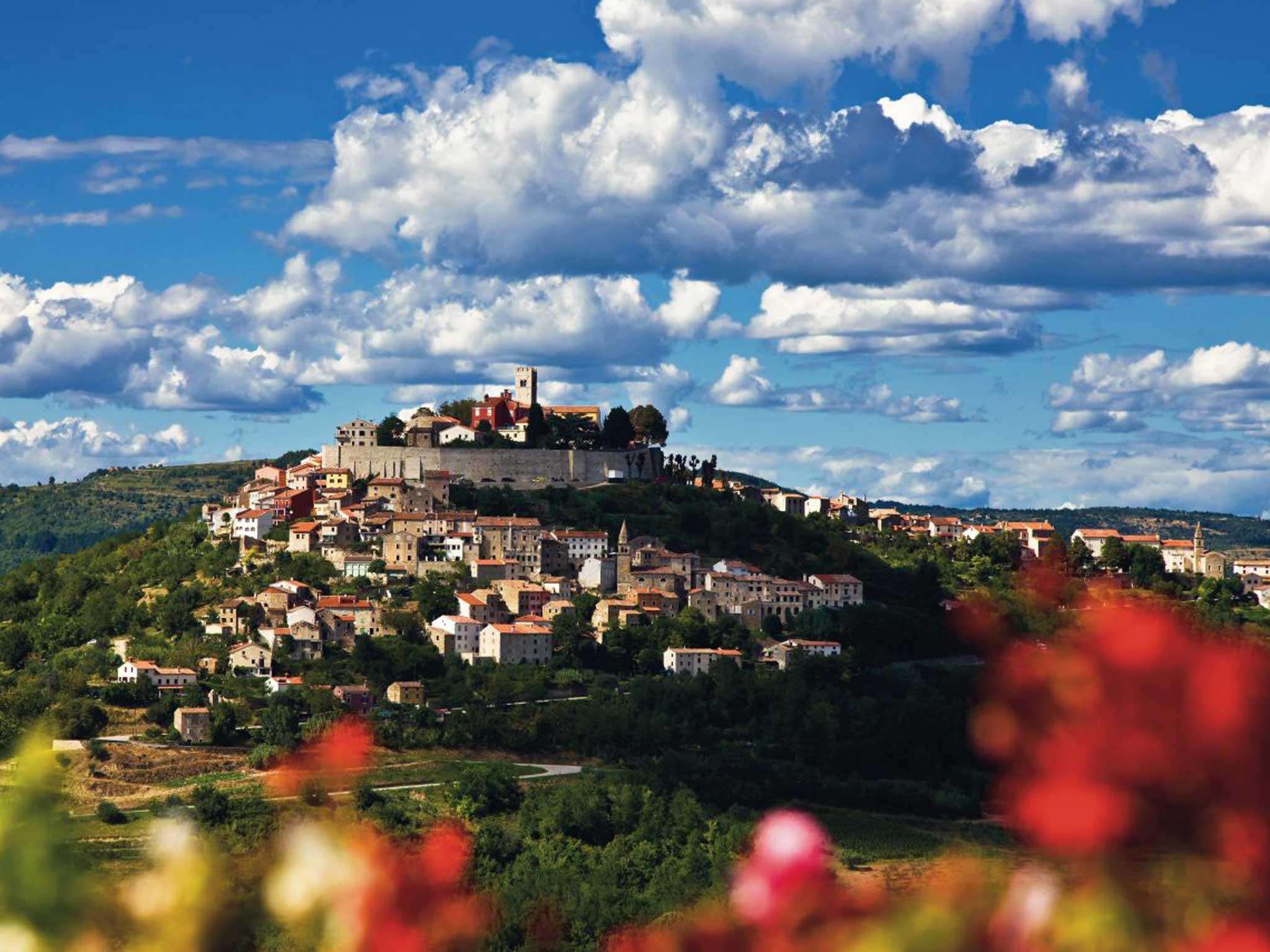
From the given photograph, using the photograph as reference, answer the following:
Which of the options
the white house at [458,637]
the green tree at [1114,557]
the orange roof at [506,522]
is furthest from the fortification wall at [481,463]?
the green tree at [1114,557]

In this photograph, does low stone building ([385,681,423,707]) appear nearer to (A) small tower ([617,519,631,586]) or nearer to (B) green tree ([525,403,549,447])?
(A) small tower ([617,519,631,586])

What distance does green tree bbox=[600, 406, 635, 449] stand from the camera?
279 ft

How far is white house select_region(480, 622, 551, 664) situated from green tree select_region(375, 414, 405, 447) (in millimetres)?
21466

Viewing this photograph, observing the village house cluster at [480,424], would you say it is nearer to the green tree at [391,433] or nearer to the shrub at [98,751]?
the green tree at [391,433]

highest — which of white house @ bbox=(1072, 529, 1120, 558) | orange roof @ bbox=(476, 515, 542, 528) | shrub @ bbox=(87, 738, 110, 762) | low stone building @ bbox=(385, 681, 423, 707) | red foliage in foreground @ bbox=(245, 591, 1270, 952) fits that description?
orange roof @ bbox=(476, 515, 542, 528)

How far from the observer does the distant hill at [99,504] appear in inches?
5271

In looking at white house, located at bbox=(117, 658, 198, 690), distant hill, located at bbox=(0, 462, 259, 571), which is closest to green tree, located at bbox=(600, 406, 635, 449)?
white house, located at bbox=(117, 658, 198, 690)

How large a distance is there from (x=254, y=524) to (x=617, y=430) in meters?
20.1

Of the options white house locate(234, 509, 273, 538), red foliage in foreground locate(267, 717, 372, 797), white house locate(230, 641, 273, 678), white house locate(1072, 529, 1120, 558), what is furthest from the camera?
white house locate(1072, 529, 1120, 558)

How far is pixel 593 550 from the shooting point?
71562 millimetres

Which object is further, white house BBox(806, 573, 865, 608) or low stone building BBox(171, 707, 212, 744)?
white house BBox(806, 573, 865, 608)

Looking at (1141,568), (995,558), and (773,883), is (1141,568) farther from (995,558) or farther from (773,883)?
(773,883)

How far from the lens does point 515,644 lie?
2414 inches

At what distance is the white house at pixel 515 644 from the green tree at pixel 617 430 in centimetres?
2392
